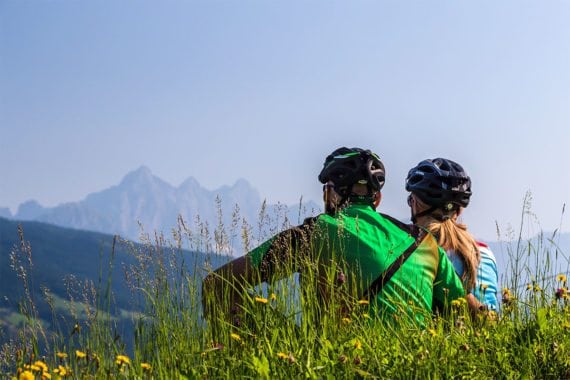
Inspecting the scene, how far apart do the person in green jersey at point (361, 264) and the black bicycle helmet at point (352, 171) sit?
7.2 inches

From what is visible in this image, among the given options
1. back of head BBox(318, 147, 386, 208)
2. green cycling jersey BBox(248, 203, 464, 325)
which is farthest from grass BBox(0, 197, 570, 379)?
back of head BBox(318, 147, 386, 208)

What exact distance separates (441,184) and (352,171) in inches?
53.1

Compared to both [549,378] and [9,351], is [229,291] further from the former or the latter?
[549,378]

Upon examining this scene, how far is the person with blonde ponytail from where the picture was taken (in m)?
5.94

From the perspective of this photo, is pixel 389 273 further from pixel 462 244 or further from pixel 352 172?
pixel 462 244

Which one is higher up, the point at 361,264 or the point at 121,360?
the point at 361,264

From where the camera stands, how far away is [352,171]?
580cm

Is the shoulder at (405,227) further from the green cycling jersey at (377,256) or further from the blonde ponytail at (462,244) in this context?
the blonde ponytail at (462,244)

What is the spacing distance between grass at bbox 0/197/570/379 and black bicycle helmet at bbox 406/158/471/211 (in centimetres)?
78

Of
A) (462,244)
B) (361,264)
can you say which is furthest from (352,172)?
(462,244)

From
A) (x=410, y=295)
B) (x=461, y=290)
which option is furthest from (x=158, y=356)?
(x=461, y=290)

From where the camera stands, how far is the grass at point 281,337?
438 cm

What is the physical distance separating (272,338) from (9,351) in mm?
1815

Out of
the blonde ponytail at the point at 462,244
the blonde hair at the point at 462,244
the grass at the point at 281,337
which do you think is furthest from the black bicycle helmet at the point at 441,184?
the grass at the point at 281,337
